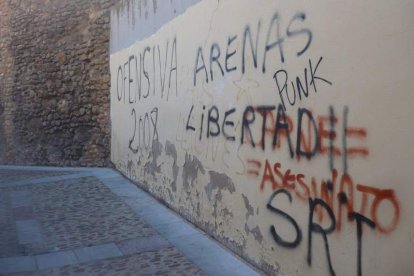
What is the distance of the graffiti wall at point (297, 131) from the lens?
10.6 ft

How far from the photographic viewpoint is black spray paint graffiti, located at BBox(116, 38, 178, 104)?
7.55 m

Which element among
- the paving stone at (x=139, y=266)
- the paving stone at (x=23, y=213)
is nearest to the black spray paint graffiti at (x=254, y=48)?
the paving stone at (x=139, y=266)

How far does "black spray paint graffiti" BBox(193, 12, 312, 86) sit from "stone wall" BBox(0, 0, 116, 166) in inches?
241

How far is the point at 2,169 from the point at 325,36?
36.1 feet

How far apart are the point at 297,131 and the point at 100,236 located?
3313 millimetres

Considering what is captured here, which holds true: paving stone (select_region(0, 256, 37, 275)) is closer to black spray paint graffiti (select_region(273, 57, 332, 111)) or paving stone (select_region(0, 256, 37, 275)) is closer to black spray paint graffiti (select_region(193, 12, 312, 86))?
black spray paint graffiti (select_region(193, 12, 312, 86))

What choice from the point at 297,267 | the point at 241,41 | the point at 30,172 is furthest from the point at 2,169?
the point at 297,267

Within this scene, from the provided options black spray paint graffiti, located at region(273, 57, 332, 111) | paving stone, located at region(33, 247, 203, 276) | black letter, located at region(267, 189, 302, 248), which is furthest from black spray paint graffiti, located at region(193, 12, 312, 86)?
paving stone, located at region(33, 247, 203, 276)

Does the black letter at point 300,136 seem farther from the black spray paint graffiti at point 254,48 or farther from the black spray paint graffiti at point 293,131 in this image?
the black spray paint graffiti at point 254,48

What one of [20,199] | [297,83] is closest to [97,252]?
[297,83]

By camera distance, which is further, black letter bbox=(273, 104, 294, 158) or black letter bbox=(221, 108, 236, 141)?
black letter bbox=(221, 108, 236, 141)

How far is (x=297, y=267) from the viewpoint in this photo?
170 inches

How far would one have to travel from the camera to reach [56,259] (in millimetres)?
5762

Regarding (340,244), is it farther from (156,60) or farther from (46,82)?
(46,82)
